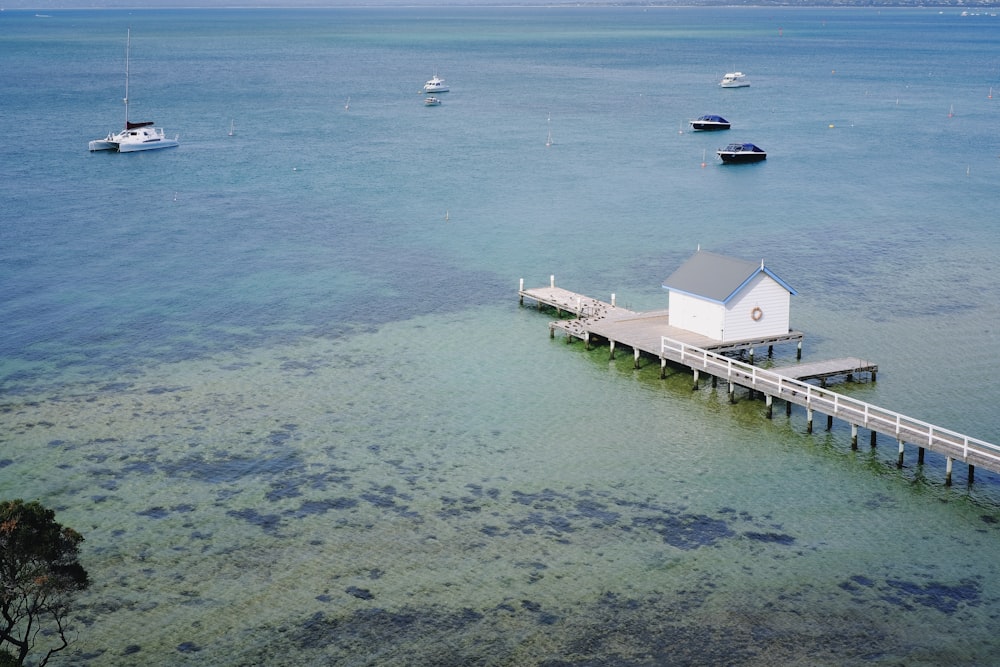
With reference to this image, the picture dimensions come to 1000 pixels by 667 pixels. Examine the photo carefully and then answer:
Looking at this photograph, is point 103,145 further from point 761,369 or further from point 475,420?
point 761,369

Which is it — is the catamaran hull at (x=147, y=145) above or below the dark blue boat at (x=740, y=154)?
below

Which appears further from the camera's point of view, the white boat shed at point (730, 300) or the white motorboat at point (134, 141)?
the white motorboat at point (134, 141)

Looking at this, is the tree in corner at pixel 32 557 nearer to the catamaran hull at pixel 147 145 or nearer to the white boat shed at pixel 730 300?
the white boat shed at pixel 730 300

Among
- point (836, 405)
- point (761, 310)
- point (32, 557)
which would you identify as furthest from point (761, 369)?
point (32, 557)

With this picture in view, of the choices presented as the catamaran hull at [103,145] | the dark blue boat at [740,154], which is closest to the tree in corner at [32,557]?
the dark blue boat at [740,154]

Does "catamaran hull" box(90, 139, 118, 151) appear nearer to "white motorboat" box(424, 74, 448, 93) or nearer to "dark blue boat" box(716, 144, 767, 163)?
"white motorboat" box(424, 74, 448, 93)

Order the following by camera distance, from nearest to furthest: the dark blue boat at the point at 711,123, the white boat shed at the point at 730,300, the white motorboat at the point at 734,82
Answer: the white boat shed at the point at 730,300
the dark blue boat at the point at 711,123
the white motorboat at the point at 734,82

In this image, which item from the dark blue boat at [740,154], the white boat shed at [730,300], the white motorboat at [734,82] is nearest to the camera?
the white boat shed at [730,300]
